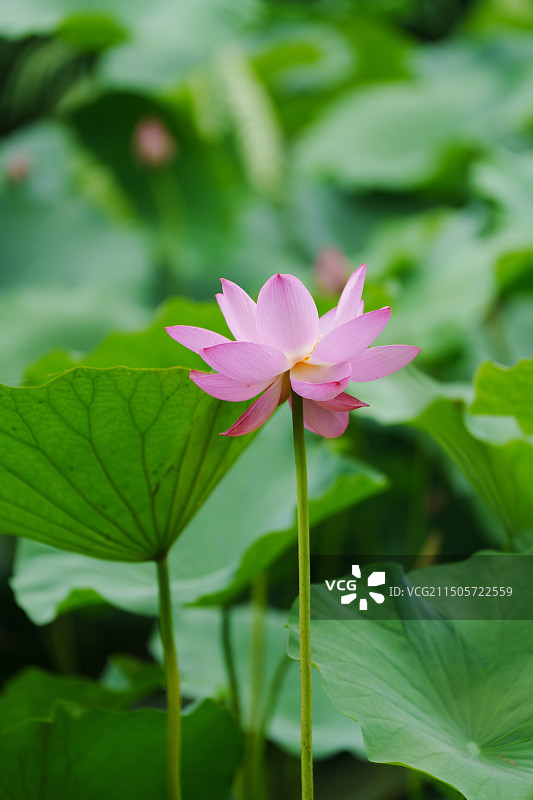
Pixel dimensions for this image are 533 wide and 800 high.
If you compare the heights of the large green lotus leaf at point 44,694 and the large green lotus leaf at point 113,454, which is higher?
the large green lotus leaf at point 113,454

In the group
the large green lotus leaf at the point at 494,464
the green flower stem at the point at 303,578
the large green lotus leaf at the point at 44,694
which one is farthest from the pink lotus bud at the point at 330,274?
the green flower stem at the point at 303,578

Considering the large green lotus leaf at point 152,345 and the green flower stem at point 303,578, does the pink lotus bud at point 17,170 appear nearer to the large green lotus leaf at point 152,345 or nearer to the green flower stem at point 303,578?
the large green lotus leaf at point 152,345

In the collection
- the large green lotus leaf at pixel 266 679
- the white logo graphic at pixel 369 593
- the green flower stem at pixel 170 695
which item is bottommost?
the large green lotus leaf at pixel 266 679

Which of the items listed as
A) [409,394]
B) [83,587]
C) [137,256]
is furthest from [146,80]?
[83,587]

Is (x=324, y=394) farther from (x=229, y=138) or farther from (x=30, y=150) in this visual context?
(x=30, y=150)

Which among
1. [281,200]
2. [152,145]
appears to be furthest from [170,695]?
[281,200]

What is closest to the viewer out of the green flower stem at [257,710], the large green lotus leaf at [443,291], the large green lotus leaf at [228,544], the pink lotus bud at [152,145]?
the large green lotus leaf at [228,544]
